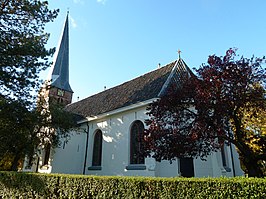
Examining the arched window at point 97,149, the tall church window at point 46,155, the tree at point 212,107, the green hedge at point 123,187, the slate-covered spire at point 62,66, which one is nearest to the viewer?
the green hedge at point 123,187

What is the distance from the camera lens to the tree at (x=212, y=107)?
699 centimetres

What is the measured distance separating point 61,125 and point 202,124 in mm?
11227

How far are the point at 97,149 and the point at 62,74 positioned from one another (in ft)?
44.7

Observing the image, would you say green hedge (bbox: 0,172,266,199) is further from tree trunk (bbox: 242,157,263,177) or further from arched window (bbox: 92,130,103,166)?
arched window (bbox: 92,130,103,166)

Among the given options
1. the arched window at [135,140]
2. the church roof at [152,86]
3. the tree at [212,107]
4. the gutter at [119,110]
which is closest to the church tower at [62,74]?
the gutter at [119,110]

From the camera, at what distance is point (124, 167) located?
1276cm

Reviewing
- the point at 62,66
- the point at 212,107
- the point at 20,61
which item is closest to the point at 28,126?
the point at 20,61

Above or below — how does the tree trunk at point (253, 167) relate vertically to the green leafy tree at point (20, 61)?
below

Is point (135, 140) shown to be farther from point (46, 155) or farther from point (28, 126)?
point (46, 155)

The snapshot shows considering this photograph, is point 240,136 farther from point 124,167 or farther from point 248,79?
point 124,167

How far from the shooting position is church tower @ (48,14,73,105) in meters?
24.8

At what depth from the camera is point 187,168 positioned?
444 inches

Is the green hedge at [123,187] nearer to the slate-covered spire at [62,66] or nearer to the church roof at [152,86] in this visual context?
the church roof at [152,86]

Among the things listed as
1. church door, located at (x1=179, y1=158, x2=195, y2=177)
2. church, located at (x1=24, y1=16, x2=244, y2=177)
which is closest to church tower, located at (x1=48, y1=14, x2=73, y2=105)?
church, located at (x1=24, y1=16, x2=244, y2=177)
